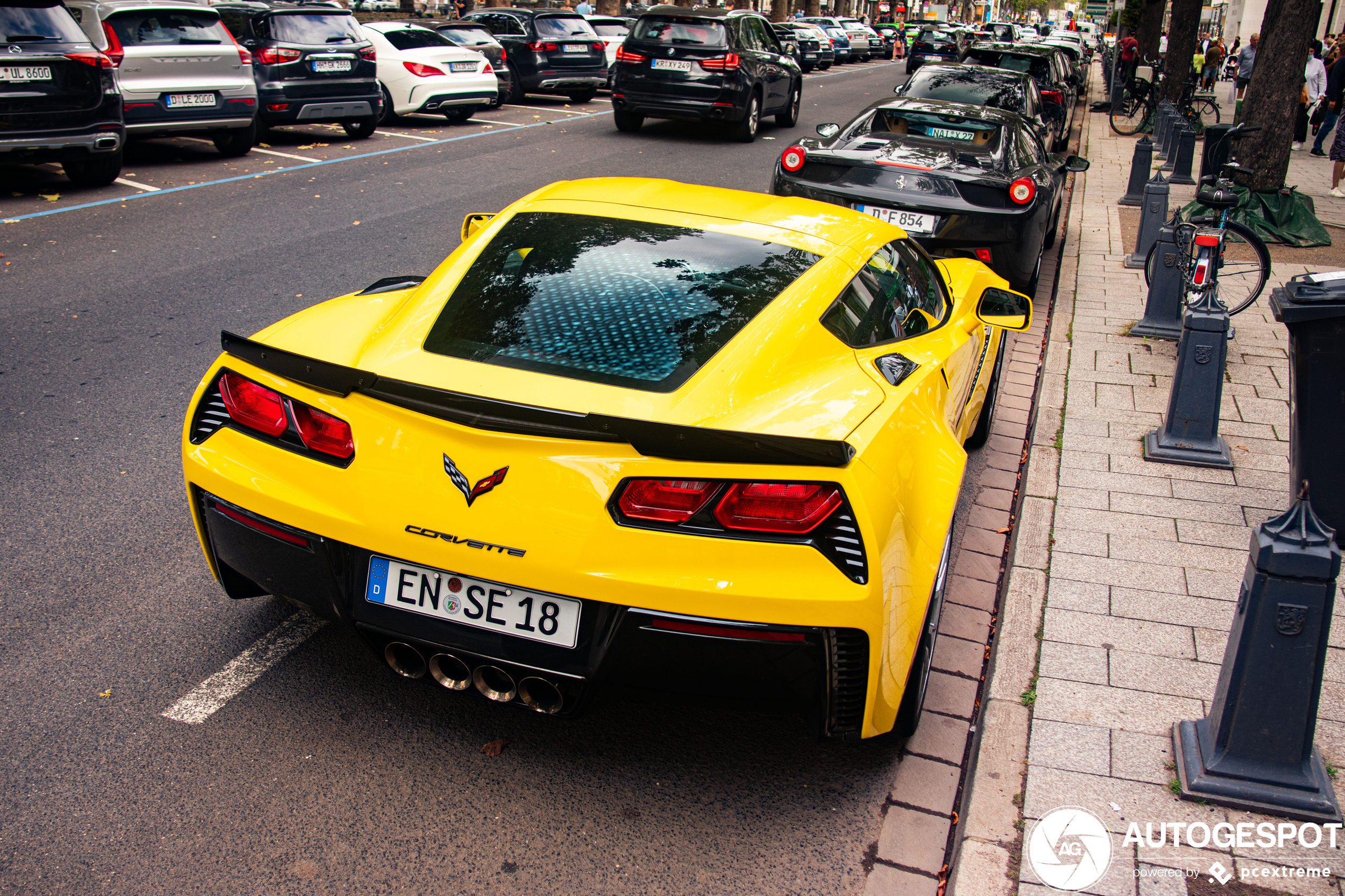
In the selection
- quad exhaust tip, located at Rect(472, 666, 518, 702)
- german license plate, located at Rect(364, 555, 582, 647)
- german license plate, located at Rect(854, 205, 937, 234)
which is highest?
german license plate, located at Rect(854, 205, 937, 234)

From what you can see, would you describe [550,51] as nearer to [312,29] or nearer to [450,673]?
[312,29]

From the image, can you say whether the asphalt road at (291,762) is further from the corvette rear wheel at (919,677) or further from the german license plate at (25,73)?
the german license plate at (25,73)

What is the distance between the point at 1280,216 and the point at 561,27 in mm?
14086

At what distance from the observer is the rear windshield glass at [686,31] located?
600 inches

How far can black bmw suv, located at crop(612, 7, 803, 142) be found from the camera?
15102 millimetres

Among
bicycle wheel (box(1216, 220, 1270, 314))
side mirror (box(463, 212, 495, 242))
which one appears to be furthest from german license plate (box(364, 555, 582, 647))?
bicycle wheel (box(1216, 220, 1270, 314))

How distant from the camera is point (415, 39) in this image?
643 inches

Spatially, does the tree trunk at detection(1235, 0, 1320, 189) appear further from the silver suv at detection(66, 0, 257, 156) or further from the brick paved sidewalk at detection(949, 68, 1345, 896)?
the silver suv at detection(66, 0, 257, 156)

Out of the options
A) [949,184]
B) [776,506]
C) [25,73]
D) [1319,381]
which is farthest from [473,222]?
[25,73]

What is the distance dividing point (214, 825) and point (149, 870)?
174 mm

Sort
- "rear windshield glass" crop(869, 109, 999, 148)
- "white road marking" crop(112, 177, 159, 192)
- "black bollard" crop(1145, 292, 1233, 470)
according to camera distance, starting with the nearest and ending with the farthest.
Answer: "black bollard" crop(1145, 292, 1233, 470) → "rear windshield glass" crop(869, 109, 999, 148) → "white road marking" crop(112, 177, 159, 192)

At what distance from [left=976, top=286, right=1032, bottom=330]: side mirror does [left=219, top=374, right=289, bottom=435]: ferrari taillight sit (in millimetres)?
2699

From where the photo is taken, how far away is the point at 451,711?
3.00m

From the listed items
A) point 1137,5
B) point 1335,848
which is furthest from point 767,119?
point 1137,5
